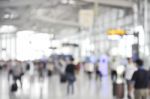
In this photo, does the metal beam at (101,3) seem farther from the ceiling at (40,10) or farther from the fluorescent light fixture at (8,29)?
the fluorescent light fixture at (8,29)

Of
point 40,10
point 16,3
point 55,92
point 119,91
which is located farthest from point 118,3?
point 119,91

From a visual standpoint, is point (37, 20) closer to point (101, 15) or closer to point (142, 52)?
point (101, 15)

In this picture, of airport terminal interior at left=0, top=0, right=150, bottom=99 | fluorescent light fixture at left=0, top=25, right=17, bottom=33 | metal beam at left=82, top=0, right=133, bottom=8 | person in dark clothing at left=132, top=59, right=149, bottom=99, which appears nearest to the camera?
person in dark clothing at left=132, top=59, right=149, bottom=99

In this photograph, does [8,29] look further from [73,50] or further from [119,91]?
[119,91]

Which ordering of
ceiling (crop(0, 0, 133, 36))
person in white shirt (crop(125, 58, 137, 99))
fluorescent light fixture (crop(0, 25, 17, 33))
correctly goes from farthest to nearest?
fluorescent light fixture (crop(0, 25, 17, 33)) < ceiling (crop(0, 0, 133, 36)) < person in white shirt (crop(125, 58, 137, 99))

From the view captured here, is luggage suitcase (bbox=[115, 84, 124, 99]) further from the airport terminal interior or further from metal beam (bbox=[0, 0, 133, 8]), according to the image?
metal beam (bbox=[0, 0, 133, 8])

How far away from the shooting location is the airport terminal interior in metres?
19.8

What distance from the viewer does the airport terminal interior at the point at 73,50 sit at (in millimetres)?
19828

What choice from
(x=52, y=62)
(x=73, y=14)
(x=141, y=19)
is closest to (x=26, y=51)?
(x=73, y=14)

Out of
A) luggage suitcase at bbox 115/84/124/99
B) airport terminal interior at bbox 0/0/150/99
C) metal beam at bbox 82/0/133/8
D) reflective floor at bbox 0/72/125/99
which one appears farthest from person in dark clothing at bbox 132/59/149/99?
metal beam at bbox 82/0/133/8

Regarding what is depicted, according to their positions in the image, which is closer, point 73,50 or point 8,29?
point 73,50

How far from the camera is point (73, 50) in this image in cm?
4247

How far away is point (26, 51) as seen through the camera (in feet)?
150

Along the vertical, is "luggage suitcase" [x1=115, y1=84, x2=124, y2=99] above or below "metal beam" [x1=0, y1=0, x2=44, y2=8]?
below
